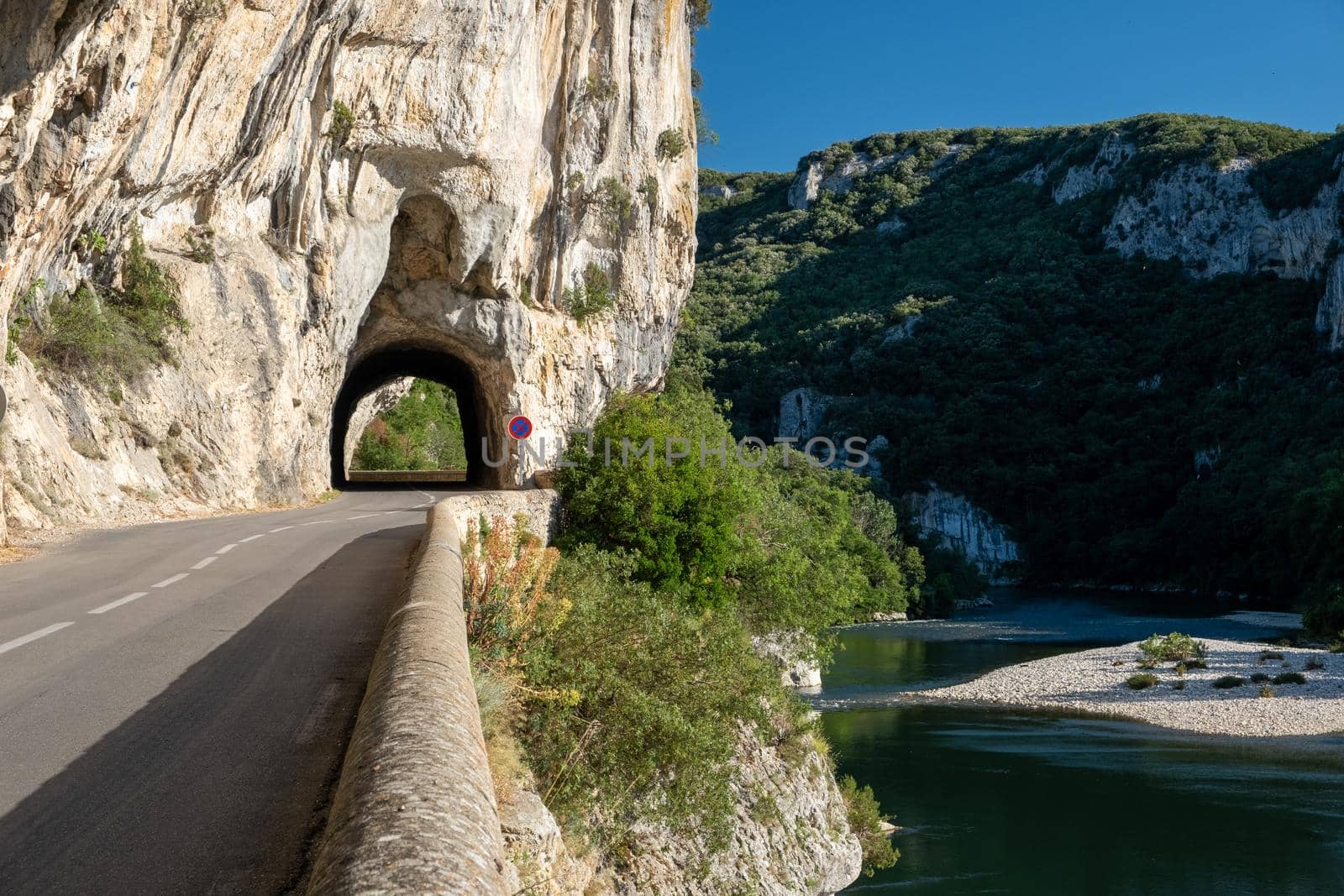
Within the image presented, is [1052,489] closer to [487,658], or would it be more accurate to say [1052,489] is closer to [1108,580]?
[1108,580]

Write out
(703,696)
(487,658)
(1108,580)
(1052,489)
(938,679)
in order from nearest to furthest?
(487,658) → (703,696) → (938,679) → (1108,580) → (1052,489)

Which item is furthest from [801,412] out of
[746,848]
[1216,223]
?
[746,848]

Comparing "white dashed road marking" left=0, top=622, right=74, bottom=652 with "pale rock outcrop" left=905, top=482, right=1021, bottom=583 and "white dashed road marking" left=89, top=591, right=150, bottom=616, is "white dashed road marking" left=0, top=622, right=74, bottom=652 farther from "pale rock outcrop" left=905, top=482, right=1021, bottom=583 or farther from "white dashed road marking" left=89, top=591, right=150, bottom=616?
"pale rock outcrop" left=905, top=482, right=1021, bottom=583

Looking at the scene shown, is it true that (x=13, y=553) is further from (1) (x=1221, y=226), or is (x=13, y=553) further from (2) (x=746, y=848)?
(1) (x=1221, y=226)

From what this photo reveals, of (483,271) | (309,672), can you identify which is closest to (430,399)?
(483,271)

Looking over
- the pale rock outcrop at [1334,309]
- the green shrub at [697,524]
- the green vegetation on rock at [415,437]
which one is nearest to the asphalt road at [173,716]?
the green shrub at [697,524]

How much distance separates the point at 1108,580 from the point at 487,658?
88466 millimetres

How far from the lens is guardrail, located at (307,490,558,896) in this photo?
294 centimetres

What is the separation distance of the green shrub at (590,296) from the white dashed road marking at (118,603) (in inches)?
1133

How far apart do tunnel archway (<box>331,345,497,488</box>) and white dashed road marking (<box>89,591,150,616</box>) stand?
91.9 feet

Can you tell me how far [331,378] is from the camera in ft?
105

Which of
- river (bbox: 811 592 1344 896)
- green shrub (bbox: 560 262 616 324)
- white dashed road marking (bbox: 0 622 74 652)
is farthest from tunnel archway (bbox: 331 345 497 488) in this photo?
white dashed road marking (bbox: 0 622 74 652)

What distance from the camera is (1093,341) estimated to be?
363ft

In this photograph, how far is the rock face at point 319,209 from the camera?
1642 cm
